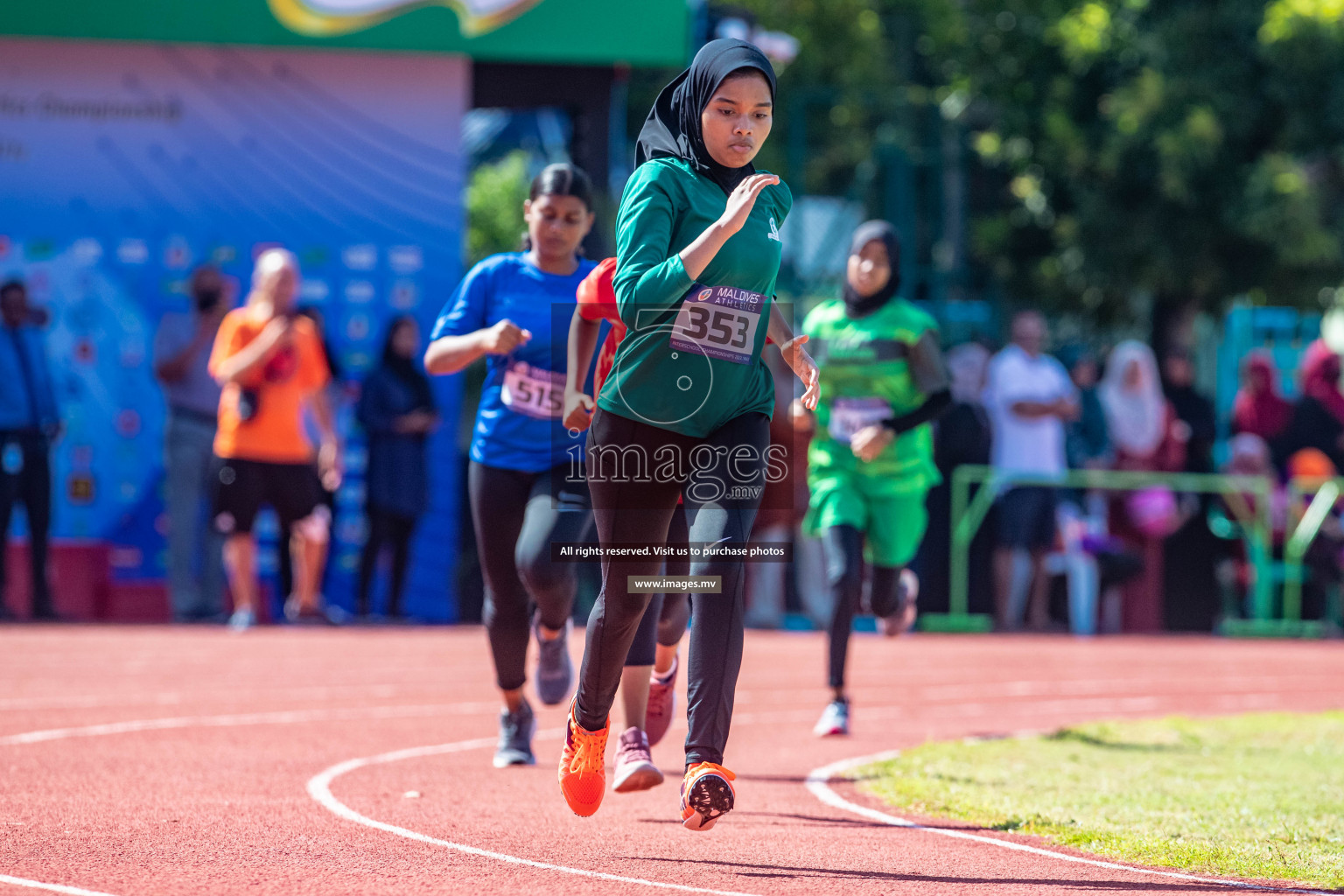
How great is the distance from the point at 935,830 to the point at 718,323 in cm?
204

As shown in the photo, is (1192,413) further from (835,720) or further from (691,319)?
(691,319)

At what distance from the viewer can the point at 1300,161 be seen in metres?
19.8

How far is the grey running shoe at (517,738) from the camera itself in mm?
7848

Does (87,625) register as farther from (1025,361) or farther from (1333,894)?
(1333,894)

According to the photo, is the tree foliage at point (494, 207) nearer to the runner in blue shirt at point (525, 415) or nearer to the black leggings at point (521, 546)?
the runner in blue shirt at point (525, 415)

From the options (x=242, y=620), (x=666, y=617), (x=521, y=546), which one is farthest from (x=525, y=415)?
(x=242, y=620)

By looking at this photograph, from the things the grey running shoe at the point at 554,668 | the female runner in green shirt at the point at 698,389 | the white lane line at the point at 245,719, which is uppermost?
the female runner in green shirt at the point at 698,389

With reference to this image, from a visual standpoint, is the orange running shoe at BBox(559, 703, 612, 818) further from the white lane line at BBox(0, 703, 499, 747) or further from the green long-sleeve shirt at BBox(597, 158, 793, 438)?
the white lane line at BBox(0, 703, 499, 747)

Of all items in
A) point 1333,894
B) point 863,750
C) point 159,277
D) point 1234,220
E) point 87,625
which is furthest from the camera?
point 1234,220

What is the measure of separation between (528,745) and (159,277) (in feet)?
30.5

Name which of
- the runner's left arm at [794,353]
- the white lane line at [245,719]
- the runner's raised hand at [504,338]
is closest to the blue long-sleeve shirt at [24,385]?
the white lane line at [245,719]

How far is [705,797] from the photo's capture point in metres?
5.36

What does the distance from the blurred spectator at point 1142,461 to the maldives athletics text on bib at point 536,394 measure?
10493 mm

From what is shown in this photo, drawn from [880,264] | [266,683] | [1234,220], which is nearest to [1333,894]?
[880,264]
